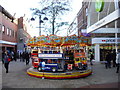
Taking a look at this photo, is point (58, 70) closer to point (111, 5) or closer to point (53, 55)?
point (53, 55)

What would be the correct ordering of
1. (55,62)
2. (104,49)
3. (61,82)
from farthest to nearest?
(104,49), (55,62), (61,82)

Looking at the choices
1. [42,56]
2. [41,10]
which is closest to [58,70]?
[42,56]

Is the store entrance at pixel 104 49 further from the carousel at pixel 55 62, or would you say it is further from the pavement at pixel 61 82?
the pavement at pixel 61 82

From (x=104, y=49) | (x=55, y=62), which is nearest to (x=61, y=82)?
(x=55, y=62)

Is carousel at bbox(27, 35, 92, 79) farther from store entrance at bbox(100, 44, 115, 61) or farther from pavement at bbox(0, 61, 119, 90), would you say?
store entrance at bbox(100, 44, 115, 61)

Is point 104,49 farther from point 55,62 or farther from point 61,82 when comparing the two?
point 61,82

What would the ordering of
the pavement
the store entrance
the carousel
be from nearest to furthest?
the pavement
the carousel
the store entrance

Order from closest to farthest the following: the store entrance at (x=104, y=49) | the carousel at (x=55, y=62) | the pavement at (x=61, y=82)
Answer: the pavement at (x=61, y=82)
the carousel at (x=55, y=62)
the store entrance at (x=104, y=49)

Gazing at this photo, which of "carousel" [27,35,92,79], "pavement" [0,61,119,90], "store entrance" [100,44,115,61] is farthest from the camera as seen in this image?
"store entrance" [100,44,115,61]

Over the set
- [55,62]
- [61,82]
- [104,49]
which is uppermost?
[104,49]

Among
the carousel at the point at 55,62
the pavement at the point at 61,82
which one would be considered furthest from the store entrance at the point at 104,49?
the pavement at the point at 61,82

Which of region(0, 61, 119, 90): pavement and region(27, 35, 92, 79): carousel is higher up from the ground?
region(27, 35, 92, 79): carousel

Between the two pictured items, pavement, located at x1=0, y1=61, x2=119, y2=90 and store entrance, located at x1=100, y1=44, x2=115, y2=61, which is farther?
store entrance, located at x1=100, y1=44, x2=115, y2=61

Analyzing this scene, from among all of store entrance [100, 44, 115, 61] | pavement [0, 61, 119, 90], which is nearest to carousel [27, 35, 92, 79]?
pavement [0, 61, 119, 90]
